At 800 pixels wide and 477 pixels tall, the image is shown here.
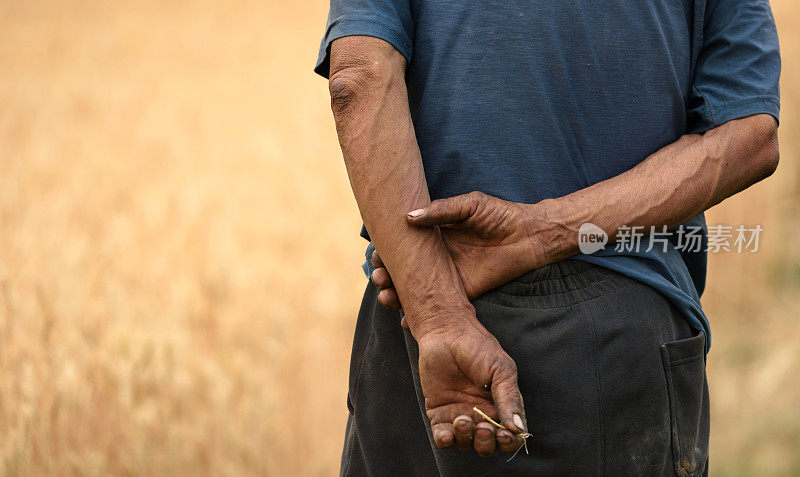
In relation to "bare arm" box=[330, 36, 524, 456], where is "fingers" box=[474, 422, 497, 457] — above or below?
below

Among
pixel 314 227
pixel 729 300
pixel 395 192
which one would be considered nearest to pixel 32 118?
pixel 314 227

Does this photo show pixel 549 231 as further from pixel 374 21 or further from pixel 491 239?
pixel 374 21

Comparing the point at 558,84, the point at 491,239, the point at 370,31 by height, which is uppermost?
the point at 370,31

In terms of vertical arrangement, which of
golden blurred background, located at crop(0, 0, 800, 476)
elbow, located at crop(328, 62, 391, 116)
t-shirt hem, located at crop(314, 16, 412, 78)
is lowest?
golden blurred background, located at crop(0, 0, 800, 476)

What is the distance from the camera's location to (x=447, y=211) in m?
1.34

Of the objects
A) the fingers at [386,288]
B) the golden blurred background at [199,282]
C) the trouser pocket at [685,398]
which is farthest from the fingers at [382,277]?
the golden blurred background at [199,282]

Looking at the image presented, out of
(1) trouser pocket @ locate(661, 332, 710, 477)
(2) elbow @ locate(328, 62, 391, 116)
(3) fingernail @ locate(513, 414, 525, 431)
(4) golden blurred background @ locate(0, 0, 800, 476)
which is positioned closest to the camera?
(3) fingernail @ locate(513, 414, 525, 431)

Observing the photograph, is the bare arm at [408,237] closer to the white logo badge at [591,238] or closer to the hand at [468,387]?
the hand at [468,387]

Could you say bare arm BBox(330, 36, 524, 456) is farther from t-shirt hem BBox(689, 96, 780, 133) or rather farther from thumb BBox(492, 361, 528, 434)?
t-shirt hem BBox(689, 96, 780, 133)

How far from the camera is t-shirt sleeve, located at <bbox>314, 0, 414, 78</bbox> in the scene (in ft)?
4.40

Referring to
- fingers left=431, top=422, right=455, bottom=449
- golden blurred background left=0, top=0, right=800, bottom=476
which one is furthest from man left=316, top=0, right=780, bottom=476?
golden blurred background left=0, top=0, right=800, bottom=476

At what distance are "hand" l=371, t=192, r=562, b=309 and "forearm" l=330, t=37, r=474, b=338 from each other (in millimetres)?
44

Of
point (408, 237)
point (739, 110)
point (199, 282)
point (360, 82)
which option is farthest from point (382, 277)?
point (199, 282)

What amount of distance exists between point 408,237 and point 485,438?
38cm
